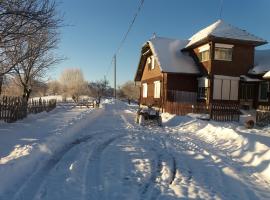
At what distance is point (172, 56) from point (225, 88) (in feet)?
19.8

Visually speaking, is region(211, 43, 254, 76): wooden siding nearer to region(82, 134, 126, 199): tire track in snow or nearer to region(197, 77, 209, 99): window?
region(197, 77, 209, 99): window

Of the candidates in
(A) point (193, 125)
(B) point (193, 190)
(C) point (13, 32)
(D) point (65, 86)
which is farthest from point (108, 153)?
(D) point (65, 86)

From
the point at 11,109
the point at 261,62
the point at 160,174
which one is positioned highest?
the point at 261,62

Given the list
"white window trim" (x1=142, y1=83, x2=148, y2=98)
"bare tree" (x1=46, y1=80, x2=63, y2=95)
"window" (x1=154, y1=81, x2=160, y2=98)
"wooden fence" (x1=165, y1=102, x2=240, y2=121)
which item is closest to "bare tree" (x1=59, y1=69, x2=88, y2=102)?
"bare tree" (x1=46, y1=80, x2=63, y2=95)

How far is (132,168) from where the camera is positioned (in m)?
8.42

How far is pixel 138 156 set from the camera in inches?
395

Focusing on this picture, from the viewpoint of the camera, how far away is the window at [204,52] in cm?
2857

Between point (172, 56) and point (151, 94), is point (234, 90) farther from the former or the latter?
point (151, 94)

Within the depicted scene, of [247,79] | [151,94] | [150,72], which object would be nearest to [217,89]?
[247,79]

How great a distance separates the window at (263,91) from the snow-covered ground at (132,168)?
644 inches

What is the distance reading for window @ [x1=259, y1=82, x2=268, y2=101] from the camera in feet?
92.9

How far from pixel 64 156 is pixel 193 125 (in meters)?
10.3

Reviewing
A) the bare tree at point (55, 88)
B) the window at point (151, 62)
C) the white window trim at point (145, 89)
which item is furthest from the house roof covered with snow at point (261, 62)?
the bare tree at point (55, 88)

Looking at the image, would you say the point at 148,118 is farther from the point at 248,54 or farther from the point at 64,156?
the point at 248,54
